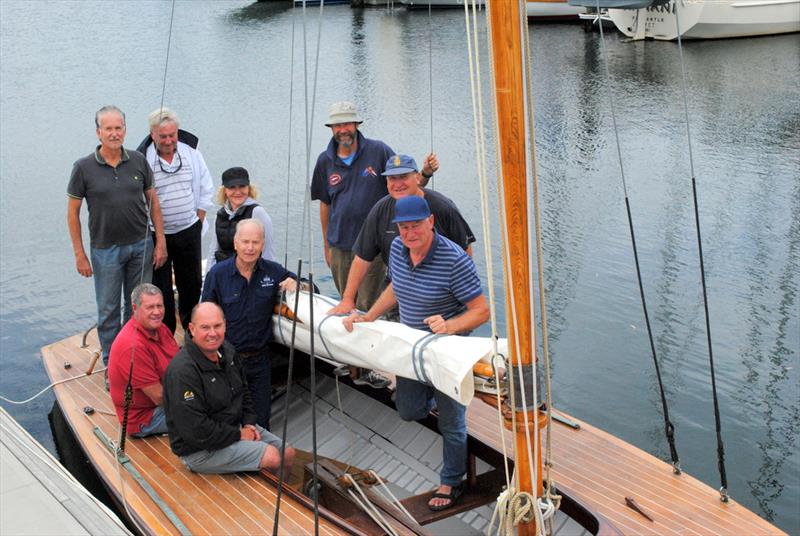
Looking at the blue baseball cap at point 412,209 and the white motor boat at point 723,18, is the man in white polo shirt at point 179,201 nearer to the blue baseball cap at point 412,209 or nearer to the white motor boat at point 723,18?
the blue baseball cap at point 412,209

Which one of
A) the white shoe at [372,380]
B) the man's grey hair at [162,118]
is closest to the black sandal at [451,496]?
the white shoe at [372,380]

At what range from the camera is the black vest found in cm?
686

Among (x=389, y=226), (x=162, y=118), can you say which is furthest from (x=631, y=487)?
(x=162, y=118)

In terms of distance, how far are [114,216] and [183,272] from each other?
997mm

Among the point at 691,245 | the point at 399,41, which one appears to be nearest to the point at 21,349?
the point at 691,245

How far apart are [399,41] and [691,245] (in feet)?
74.3

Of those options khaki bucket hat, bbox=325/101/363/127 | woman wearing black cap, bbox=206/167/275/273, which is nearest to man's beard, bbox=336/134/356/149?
khaki bucket hat, bbox=325/101/363/127

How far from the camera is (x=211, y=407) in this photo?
564 centimetres

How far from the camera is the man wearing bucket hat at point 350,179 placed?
23.0 ft

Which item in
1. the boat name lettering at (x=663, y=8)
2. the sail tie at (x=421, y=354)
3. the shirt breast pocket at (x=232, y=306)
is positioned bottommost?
the sail tie at (x=421, y=354)

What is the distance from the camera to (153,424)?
629cm

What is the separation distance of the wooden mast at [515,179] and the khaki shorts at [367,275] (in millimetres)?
3377

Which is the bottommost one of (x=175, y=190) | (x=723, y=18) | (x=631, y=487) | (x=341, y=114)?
(x=631, y=487)

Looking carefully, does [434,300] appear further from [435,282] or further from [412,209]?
[412,209]
